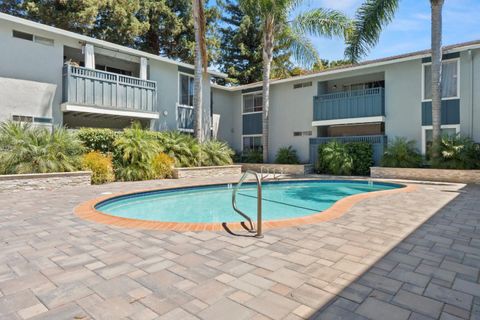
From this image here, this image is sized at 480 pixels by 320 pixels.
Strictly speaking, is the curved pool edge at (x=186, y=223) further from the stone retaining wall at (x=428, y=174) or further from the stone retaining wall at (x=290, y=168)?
the stone retaining wall at (x=290, y=168)

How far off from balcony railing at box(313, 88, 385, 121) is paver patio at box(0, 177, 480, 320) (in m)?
11.8

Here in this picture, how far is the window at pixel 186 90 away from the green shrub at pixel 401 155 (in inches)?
461

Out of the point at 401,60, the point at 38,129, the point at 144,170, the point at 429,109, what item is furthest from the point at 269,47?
the point at 38,129

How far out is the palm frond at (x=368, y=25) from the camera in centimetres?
1480

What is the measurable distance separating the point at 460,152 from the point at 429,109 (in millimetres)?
3089

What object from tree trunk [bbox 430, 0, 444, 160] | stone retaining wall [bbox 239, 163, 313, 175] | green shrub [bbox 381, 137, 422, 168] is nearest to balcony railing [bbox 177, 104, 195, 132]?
stone retaining wall [bbox 239, 163, 313, 175]

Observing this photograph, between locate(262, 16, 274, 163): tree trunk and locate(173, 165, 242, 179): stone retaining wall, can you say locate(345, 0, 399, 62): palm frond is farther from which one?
locate(173, 165, 242, 179): stone retaining wall

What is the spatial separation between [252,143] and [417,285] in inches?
766

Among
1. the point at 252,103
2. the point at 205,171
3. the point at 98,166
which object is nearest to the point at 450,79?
the point at 252,103

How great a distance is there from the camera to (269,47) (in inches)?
719

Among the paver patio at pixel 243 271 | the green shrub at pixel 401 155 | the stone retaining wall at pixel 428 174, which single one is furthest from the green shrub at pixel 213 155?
the paver patio at pixel 243 271

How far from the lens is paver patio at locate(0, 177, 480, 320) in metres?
2.81

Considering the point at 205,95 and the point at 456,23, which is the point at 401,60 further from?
the point at 205,95

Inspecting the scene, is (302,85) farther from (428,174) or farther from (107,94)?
(107,94)
